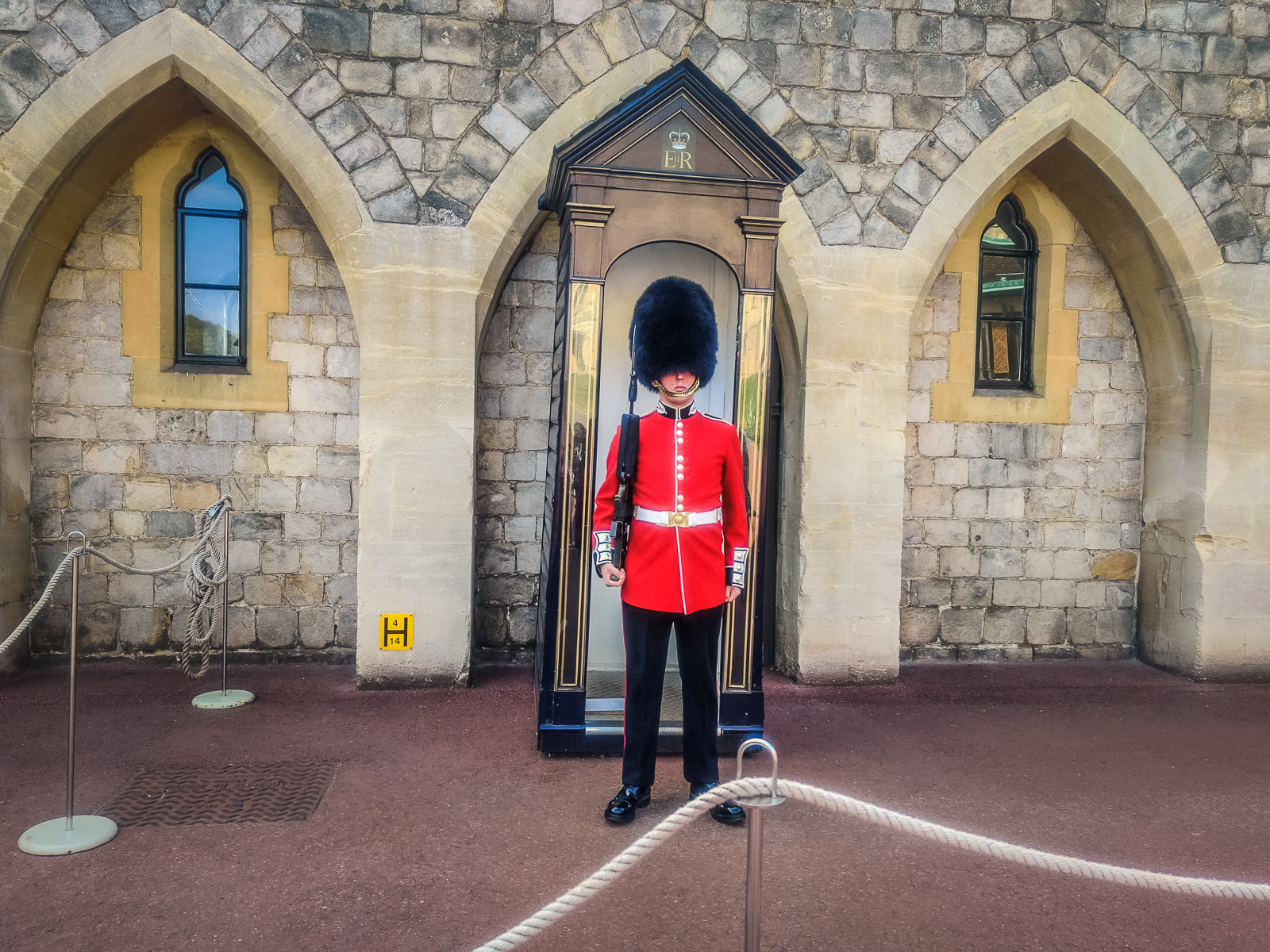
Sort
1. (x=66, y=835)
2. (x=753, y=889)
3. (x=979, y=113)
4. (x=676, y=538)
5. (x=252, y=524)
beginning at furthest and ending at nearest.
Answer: (x=252, y=524)
(x=979, y=113)
(x=676, y=538)
(x=66, y=835)
(x=753, y=889)

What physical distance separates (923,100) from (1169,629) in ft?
10.7

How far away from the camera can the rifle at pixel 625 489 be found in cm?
294

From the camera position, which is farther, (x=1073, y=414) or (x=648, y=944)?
(x=1073, y=414)

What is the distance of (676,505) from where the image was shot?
290 centimetres

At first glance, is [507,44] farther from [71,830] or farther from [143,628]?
[71,830]

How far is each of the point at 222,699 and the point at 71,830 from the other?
1397 mm

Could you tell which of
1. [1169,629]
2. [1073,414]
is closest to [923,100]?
[1073,414]

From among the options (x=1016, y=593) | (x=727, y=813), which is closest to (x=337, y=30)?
(x=727, y=813)

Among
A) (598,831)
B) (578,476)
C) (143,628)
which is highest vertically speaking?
(578,476)

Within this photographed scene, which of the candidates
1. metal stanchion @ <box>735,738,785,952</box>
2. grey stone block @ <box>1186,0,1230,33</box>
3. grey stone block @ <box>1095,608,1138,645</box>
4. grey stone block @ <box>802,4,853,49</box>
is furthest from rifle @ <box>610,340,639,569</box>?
grey stone block @ <box>1186,0,1230,33</box>

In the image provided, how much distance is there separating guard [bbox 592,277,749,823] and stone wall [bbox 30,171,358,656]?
7.83ft

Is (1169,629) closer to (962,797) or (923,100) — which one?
(962,797)

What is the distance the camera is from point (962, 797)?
3.25m

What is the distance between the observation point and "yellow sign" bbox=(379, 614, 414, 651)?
4.34 meters
